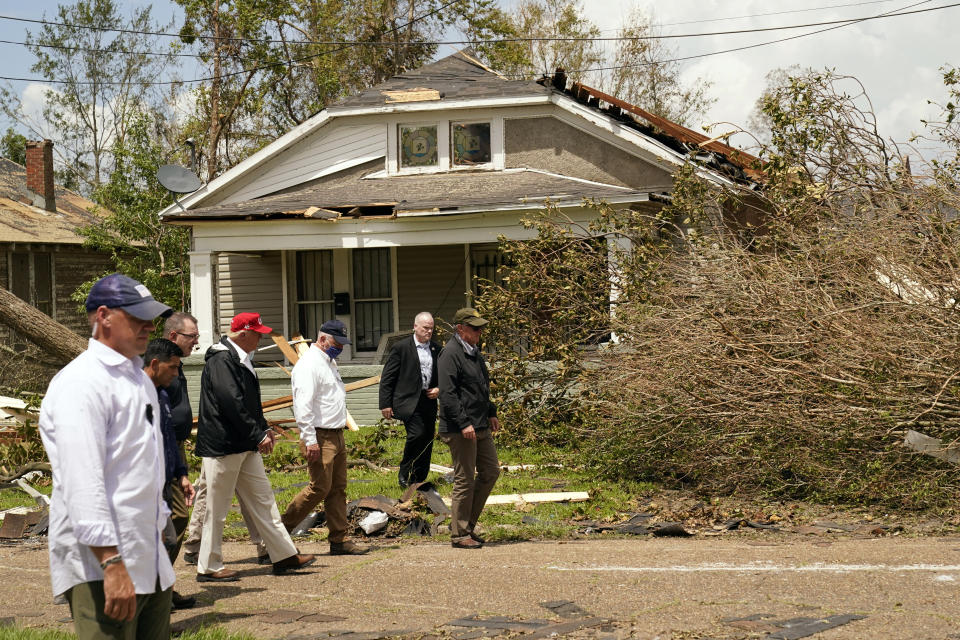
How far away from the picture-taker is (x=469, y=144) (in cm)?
1800

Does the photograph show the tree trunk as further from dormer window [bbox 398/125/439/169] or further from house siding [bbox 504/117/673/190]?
→ house siding [bbox 504/117/673/190]

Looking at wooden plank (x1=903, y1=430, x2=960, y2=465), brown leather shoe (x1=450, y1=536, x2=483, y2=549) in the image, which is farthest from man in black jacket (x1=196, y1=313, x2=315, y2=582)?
wooden plank (x1=903, y1=430, x2=960, y2=465)

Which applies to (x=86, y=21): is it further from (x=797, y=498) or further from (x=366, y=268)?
(x=797, y=498)

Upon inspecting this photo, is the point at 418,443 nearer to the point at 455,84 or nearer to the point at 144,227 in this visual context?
the point at 455,84

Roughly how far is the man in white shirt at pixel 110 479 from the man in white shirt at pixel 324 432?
12.9 feet

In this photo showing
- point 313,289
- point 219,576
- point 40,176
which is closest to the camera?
point 219,576

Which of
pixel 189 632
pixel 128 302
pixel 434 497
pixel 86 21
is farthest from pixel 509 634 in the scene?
pixel 86 21

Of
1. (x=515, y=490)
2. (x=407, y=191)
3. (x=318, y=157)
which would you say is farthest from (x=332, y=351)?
(x=318, y=157)

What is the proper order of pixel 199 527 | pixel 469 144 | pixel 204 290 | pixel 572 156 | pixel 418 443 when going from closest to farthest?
pixel 199 527
pixel 418 443
pixel 204 290
pixel 572 156
pixel 469 144

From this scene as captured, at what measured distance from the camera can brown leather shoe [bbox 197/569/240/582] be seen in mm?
6953

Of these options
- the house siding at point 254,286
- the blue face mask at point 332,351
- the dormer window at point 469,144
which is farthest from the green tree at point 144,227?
the blue face mask at point 332,351

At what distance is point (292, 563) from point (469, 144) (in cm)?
1183

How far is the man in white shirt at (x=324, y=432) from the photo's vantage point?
25.1 feet

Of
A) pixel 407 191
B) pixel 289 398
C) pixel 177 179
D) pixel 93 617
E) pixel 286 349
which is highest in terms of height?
pixel 177 179
